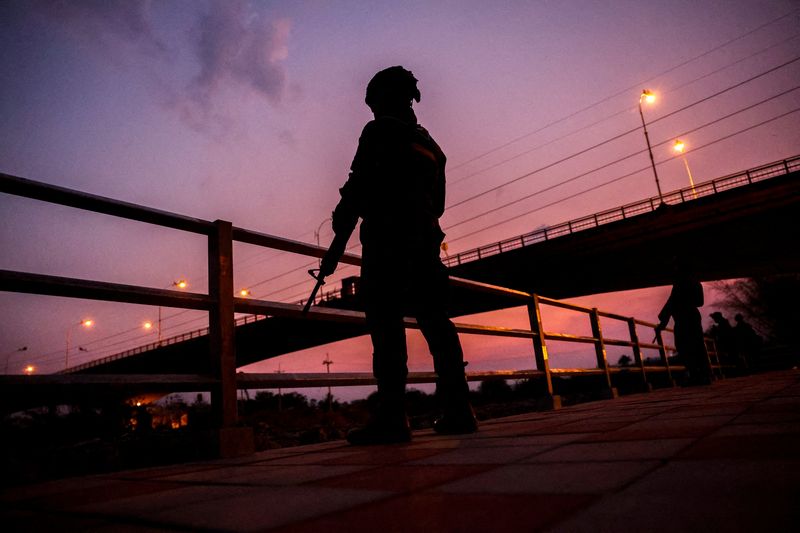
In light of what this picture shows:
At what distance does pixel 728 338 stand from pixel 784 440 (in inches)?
555

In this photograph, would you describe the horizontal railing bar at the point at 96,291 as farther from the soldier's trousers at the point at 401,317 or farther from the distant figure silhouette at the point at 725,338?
the distant figure silhouette at the point at 725,338

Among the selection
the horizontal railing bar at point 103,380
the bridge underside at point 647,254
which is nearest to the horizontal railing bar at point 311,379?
the horizontal railing bar at point 103,380

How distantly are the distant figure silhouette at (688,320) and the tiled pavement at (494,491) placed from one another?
5406mm

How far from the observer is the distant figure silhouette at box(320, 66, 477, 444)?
8.18ft

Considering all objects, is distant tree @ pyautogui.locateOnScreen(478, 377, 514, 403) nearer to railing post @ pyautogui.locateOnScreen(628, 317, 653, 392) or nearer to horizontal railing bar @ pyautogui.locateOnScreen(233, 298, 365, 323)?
railing post @ pyautogui.locateOnScreen(628, 317, 653, 392)

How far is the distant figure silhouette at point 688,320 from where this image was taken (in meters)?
6.42

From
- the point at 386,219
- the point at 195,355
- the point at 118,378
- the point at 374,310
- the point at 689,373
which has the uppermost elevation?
the point at 195,355

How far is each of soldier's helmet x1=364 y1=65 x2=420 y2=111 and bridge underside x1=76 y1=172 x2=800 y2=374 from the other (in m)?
18.5

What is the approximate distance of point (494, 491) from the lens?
925 millimetres

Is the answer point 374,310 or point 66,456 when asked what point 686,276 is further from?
point 66,456

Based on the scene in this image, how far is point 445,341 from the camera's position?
2771mm

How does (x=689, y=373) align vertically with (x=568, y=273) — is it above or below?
below

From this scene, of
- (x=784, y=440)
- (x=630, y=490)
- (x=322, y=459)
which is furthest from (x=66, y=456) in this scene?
(x=784, y=440)

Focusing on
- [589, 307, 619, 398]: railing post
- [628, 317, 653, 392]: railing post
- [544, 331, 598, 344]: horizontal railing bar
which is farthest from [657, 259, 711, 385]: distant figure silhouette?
[544, 331, 598, 344]: horizontal railing bar
